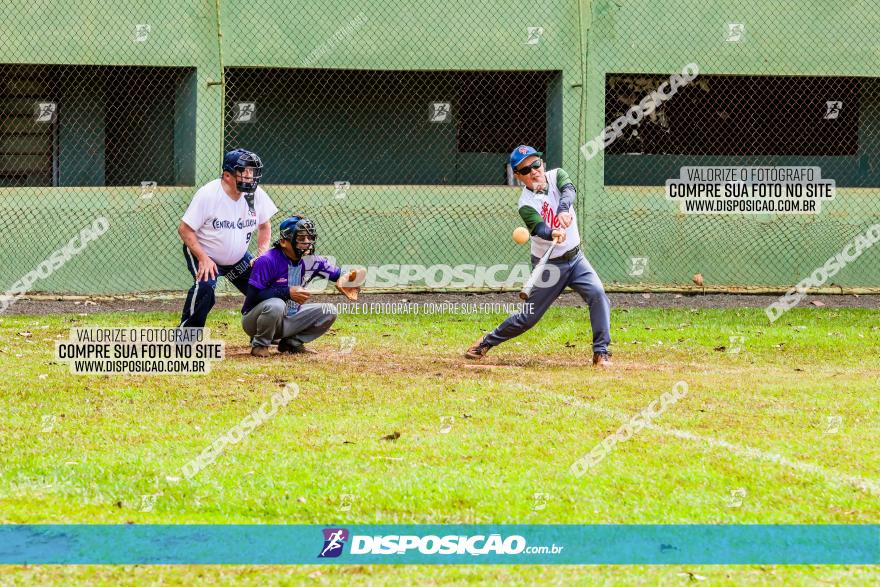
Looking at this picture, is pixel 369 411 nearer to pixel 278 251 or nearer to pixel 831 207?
pixel 278 251

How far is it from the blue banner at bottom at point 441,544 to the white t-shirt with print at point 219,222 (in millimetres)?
5342

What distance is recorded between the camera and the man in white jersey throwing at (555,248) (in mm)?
9875

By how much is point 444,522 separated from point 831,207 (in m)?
12.9

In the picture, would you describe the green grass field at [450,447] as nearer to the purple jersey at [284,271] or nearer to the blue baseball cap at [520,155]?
the purple jersey at [284,271]

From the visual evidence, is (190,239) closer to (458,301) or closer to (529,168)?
(529,168)

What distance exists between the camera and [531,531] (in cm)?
522

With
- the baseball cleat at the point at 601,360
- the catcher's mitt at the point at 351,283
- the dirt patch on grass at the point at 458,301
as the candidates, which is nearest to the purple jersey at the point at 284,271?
the catcher's mitt at the point at 351,283

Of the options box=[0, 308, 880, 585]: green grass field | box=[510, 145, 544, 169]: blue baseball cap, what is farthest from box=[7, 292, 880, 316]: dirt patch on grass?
box=[510, 145, 544, 169]: blue baseball cap

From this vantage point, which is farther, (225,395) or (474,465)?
(225,395)

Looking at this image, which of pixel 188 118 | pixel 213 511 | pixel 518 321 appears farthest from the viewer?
pixel 188 118

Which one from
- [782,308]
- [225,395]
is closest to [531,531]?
[225,395]

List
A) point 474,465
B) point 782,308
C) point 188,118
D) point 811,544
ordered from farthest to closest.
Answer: point 188,118 < point 782,308 < point 474,465 < point 811,544

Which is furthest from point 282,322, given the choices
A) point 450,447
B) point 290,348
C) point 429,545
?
point 429,545

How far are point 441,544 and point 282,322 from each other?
17.9 ft
